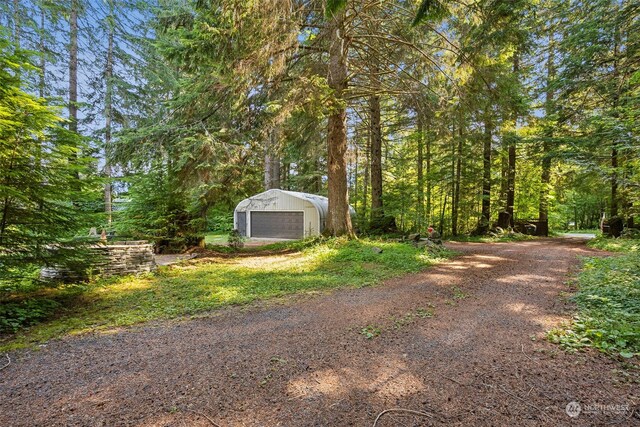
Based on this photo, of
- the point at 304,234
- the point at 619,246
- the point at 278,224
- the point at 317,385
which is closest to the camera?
the point at 317,385

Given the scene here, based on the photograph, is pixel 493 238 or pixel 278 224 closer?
pixel 493 238

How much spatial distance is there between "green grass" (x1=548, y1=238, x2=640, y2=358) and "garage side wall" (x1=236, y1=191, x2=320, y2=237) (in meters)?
10.7

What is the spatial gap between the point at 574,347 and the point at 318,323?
2.59m

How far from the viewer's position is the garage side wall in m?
15.0

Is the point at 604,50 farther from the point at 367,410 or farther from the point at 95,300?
the point at 95,300

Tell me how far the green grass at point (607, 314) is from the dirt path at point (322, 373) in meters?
0.21

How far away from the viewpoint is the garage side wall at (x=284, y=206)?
14977mm

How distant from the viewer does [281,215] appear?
52.7 ft

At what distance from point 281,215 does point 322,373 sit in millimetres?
13726

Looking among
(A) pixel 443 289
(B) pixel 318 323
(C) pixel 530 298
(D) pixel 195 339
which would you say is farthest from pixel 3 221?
(C) pixel 530 298

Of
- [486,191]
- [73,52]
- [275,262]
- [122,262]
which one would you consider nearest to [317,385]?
[122,262]

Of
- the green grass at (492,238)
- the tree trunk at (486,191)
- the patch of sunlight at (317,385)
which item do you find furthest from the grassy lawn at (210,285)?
the tree trunk at (486,191)

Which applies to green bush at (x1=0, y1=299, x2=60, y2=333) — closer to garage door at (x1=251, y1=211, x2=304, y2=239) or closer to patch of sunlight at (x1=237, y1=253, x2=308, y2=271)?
patch of sunlight at (x1=237, y1=253, x2=308, y2=271)

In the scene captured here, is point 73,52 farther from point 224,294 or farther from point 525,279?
point 525,279
